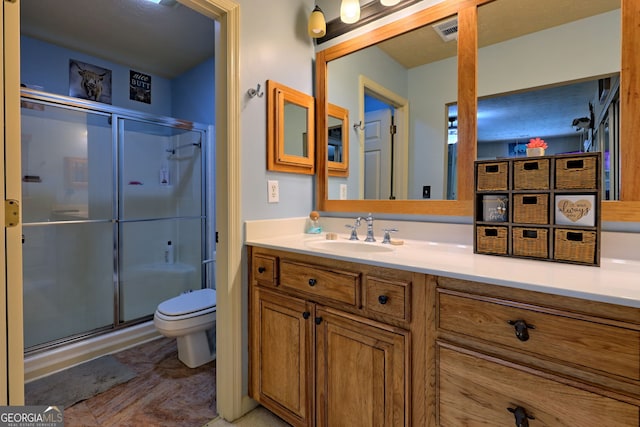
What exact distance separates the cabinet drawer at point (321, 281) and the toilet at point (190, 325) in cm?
88

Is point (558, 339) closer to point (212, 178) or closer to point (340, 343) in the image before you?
point (340, 343)

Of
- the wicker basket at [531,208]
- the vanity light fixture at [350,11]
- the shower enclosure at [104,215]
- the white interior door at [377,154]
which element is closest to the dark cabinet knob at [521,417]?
the wicker basket at [531,208]

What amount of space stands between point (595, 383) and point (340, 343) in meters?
0.74

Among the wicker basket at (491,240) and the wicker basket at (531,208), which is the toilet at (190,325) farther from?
the wicker basket at (531,208)

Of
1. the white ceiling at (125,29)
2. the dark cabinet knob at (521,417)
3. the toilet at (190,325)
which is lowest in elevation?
the toilet at (190,325)

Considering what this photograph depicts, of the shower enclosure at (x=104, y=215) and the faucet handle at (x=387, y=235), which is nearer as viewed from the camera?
the faucet handle at (x=387, y=235)

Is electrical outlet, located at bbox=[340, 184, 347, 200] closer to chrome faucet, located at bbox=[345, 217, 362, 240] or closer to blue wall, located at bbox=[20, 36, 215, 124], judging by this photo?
chrome faucet, located at bbox=[345, 217, 362, 240]

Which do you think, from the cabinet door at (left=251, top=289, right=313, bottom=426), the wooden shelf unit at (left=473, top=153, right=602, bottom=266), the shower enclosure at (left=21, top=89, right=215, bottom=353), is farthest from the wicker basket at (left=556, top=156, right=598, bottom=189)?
the shower enclosure at (left=21, top=89, right=215, bottom=353)

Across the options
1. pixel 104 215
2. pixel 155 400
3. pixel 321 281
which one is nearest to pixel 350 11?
pixel 321 281

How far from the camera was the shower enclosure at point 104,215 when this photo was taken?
2.32 metres

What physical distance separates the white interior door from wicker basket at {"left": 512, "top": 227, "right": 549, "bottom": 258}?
69cm

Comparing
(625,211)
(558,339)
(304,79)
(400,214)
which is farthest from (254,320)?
(625,211)

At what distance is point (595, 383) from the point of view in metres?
0.71

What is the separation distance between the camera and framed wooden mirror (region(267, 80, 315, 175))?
1.63m
